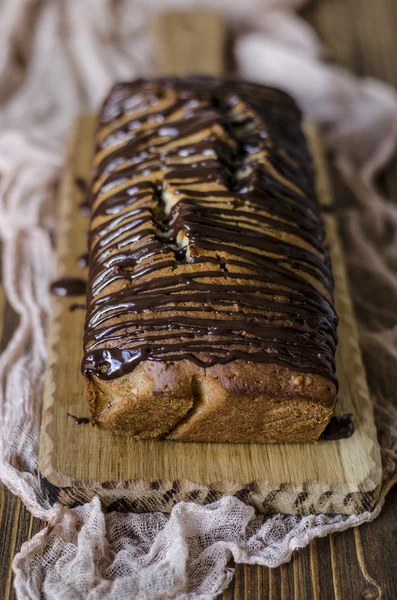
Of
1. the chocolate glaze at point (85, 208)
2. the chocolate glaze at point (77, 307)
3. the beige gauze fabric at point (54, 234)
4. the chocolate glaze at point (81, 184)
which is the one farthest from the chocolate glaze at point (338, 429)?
the chocolate glaze at point (81, 184)

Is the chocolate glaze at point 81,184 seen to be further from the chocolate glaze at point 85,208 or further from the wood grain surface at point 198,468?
the wood grain surface at point 198,468

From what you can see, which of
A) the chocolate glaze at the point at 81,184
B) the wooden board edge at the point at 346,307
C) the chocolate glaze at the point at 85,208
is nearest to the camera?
the wooden board edge at the point at 346,307

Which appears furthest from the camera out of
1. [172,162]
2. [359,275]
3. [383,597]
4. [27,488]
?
[359,275]

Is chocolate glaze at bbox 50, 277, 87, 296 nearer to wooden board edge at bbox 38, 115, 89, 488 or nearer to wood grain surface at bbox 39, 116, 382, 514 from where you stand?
wooden board edge at bbox 38, 115, 89, 488

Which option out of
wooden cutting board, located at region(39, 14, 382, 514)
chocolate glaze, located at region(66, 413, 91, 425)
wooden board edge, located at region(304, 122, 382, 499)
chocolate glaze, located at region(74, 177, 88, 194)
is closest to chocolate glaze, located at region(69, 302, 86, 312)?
wooden cutting board, located at region(39, 14, 382, 514)

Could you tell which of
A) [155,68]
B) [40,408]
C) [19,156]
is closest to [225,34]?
[155,68]

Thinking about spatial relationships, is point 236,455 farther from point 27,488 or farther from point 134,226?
point 134,226

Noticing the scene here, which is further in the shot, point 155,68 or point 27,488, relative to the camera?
point 155,68
